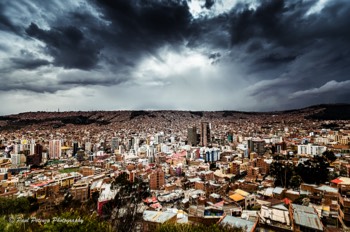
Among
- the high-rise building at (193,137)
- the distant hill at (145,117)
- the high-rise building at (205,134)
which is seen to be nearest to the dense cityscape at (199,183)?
the high-rise building at (193,137)

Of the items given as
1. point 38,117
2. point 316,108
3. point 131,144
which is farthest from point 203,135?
point 38,117

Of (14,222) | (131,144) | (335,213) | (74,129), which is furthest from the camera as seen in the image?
(74,129)

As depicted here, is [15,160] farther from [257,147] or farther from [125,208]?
[257,147]

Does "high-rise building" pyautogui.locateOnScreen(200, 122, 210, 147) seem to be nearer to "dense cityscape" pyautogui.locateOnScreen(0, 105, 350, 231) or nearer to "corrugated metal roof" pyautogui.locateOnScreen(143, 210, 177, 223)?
"dense cityscape" pyautogui.locateOnScreen(0, 105, 350, 231)

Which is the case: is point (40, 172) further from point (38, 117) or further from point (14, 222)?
point (38, 117)

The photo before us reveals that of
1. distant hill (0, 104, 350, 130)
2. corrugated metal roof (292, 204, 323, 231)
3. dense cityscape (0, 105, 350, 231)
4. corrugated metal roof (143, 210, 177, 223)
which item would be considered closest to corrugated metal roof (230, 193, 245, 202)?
dense cityscape (0, 105, 350, 231)

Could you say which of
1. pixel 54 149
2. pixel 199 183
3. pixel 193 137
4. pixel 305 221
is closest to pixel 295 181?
pixel 199 183
